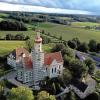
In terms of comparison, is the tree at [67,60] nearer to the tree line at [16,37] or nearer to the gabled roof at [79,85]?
the gabled roof at [79,85]

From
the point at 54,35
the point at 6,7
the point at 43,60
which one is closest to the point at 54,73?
the point at 43,60

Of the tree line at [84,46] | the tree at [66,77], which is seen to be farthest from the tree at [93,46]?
the tree at [66,77]

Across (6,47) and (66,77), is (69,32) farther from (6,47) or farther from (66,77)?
(66,77)

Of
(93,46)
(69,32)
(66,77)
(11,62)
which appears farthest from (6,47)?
(69,32)

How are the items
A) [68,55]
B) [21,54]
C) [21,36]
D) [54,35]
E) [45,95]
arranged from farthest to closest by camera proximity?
[54,35]
[21,36]
[68,55]
[21,54]
[45,95]

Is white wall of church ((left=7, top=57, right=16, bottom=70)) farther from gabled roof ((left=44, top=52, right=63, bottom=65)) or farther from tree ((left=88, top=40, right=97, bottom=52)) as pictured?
tree ((left=88, top=40, right=97, bottom=52))

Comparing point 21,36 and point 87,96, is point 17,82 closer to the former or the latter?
point 87,96

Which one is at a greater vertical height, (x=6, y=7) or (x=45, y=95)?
(x=6, y=7)
